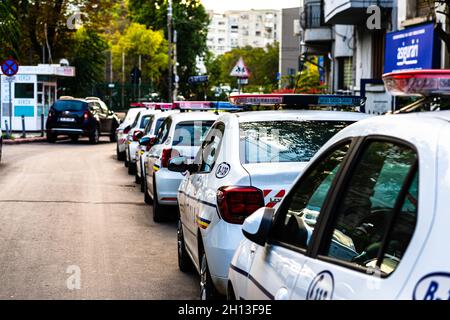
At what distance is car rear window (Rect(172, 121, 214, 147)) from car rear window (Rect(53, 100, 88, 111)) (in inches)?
892

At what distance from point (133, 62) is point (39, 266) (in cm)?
7451

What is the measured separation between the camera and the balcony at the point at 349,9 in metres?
24.3

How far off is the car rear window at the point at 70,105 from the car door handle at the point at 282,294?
31.7 metres

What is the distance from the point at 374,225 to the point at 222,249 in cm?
245

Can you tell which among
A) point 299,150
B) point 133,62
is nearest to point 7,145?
point 299,150

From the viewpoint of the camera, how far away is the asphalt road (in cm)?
786

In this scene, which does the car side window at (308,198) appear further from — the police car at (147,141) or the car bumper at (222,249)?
the police car at (147,141)

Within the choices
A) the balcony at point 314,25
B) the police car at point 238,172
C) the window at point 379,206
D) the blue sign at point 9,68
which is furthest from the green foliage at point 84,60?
the window at point 379,206

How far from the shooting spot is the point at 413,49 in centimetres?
1947

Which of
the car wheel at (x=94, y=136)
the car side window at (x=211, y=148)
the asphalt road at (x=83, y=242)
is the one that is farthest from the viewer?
the car wheel at (x=94, y=136)

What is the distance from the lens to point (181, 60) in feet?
289

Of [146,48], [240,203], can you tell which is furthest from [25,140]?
[146,48]

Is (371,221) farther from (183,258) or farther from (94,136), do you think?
(94,136)

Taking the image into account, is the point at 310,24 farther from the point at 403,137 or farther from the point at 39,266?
the point at 403,137
